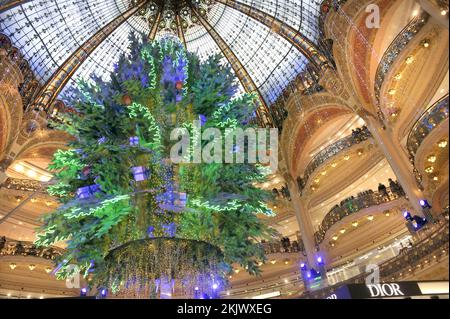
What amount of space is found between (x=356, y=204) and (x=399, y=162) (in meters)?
2.77

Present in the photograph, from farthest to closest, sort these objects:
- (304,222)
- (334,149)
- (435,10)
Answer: (334,149)
(304,222)
(435,10)

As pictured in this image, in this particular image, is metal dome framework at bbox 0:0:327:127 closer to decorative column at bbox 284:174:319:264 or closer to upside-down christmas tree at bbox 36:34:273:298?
decorative column at bbox 284:174:319:264

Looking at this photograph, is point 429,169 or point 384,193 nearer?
point 429,169

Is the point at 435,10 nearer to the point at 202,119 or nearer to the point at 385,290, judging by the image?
the point at 202,119

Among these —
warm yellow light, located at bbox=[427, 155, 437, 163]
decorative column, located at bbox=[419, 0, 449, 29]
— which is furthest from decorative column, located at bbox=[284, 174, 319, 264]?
decorative column, located at bbox=[419, 0, 449, 29]

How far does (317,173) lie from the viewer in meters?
17.1

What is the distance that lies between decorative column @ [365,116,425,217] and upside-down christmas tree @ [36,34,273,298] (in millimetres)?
8124

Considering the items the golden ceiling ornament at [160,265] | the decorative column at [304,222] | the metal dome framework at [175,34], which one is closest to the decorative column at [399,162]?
the metal dome framework at [175,34]

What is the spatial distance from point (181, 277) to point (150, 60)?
13.7 feet

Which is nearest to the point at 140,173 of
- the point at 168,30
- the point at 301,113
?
the point at 301,113

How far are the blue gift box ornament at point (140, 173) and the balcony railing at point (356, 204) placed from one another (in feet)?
37.0

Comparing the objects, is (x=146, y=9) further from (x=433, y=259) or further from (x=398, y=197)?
(x=433, y=259)

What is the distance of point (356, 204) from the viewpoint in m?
14.6
